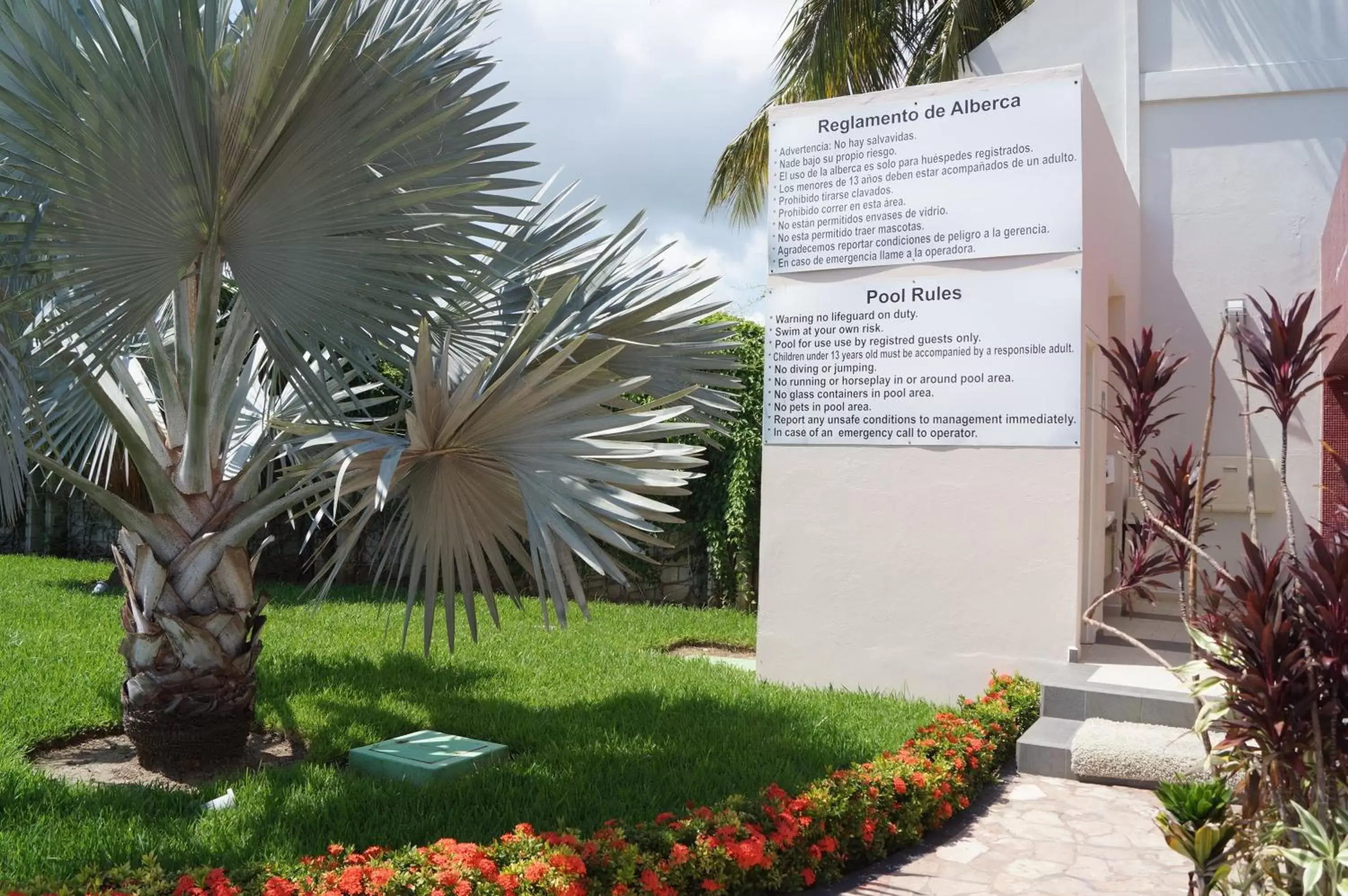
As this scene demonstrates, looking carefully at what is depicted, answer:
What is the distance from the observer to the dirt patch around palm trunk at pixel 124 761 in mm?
4582

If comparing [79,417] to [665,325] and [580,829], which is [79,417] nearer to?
[665,325]

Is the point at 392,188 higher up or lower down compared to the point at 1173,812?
higher up

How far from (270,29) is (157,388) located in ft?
11.7

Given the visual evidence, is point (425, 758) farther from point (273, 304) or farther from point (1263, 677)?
point (1263, 677)

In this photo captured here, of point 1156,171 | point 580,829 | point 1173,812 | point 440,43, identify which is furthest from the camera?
point 1156,171

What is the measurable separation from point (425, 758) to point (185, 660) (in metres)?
1.10

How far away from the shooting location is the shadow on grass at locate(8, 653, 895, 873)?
3760mm

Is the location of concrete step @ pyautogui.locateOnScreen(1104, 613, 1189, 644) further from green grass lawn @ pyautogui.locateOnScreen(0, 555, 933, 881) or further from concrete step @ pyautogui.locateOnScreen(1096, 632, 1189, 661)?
green grass lawn @ pyautogui.locateOnScreen(0, 555, 933, 881)

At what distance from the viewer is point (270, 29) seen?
3492mm

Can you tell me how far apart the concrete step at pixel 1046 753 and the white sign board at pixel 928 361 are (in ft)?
5.43

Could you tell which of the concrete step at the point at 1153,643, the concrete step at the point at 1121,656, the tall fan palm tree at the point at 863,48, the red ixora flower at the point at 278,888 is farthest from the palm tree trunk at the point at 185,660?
the tall fan palm tree at the point at 863,48

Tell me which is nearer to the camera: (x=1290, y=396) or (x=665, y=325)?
(x=1290, y=396)

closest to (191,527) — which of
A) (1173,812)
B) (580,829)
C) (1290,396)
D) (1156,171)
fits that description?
(580,829)

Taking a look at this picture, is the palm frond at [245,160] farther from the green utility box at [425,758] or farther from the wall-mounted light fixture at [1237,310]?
the wall-mounted light fixture at [1237,310]
